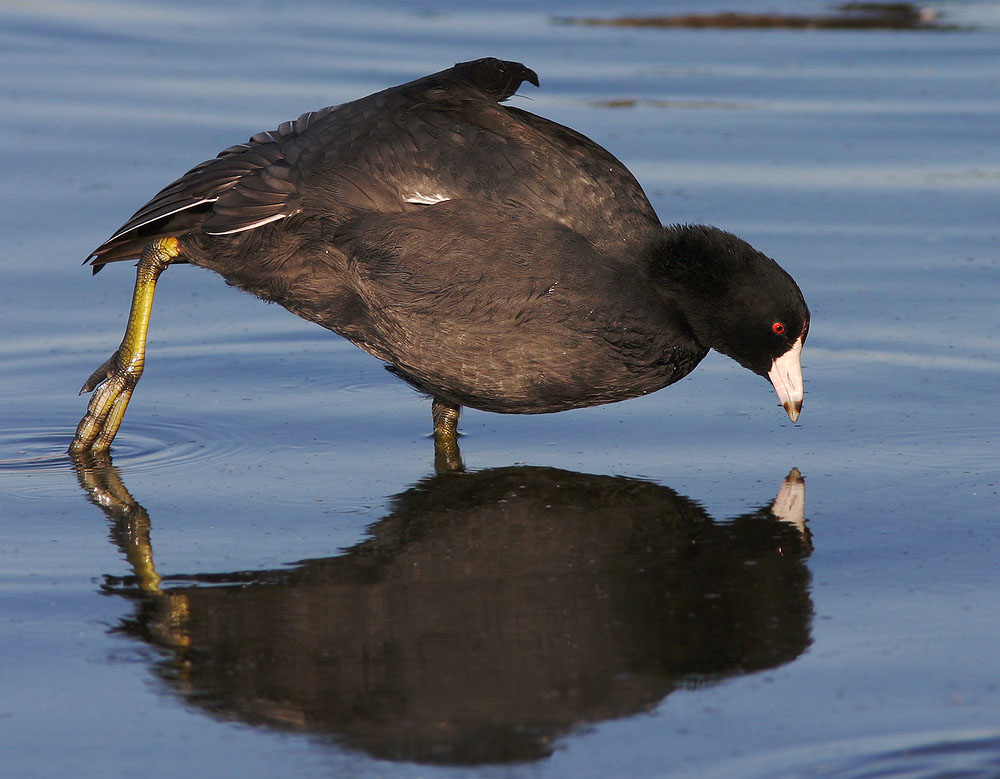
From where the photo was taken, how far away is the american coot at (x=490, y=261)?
4.40 meters

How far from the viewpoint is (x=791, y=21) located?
39.4 feet

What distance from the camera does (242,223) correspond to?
15.3 ft

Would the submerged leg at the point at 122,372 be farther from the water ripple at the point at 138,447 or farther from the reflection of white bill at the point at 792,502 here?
the reflection of white bill at the point at 792,502

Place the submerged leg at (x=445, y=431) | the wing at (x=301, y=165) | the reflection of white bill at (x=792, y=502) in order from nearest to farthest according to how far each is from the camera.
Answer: the reflection of white bill at (x=792, y=502) → the wing at (x=301, y=165) → the submerged leg at (x=445, y=431)

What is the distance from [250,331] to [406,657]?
290 centimetres

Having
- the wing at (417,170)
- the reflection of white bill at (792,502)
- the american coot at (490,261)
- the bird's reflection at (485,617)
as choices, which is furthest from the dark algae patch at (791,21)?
the bird's reflection at (485,617)

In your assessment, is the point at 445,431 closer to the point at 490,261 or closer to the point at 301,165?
the point at 490,261

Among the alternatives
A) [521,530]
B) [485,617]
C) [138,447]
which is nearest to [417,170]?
[521,530]

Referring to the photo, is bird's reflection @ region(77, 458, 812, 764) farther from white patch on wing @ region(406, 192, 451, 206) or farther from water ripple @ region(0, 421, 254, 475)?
white patch on wing @ region(406, 192, 451, 206)

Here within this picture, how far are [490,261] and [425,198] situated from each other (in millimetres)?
291

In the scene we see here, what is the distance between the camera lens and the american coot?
440 centimetres

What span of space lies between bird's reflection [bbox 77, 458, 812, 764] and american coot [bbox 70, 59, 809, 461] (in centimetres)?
38

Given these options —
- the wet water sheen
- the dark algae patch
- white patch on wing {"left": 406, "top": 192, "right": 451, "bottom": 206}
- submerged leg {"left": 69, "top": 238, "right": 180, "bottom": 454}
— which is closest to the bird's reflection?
the wet water sheen

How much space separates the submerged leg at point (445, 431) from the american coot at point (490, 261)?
4cm
